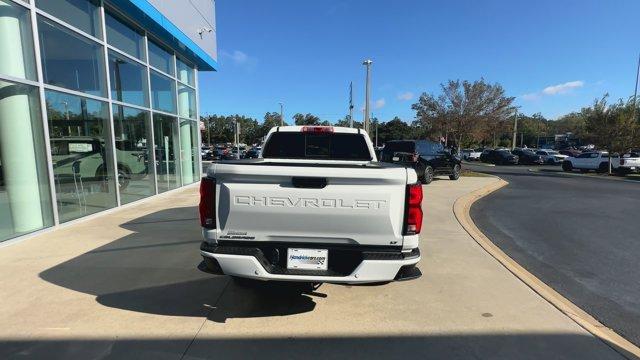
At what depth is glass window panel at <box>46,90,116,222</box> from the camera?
7.40m

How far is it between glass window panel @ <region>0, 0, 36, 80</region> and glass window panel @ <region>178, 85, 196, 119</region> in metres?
6.92

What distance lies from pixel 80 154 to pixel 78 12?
2.99 metres

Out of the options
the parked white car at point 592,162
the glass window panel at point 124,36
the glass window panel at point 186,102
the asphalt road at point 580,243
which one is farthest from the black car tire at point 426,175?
the parked white car at point 592,162

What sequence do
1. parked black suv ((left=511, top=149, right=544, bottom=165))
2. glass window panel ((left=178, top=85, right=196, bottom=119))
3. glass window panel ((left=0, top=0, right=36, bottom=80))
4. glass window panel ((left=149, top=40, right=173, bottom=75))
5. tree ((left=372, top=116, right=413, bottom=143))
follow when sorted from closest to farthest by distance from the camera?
glass window panel ((left=0, top=0, right=36, bottom=80))
glass window panel ((left=149, top=40, right=173, bottom=75))
glass window panel ((left=178, top=85, right=196, bottom=119))
parked black suv ((left=511, top=149, right=544, bottom=165))
tree ((left=372, top=116, right=413, bottom=143))

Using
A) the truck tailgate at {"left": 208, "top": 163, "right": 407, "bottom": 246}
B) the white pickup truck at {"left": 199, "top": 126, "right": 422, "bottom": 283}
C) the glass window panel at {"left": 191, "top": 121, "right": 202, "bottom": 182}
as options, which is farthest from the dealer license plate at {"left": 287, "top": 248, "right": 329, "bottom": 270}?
the glass window panel at {"left": 191, "top": 121, "right": 202, "bottom": 182}

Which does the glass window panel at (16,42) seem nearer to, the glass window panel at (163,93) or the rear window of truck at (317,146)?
the rear window of truck at (317,146)

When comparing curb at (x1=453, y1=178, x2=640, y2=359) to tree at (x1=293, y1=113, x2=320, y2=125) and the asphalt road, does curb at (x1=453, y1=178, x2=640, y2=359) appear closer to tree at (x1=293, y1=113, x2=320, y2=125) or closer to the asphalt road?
the asphalt road

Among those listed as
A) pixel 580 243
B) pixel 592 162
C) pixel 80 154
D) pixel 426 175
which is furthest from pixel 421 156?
pixel 592 162

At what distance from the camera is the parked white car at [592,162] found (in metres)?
24.4

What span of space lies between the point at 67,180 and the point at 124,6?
4420 mm

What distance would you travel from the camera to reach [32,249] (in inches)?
229

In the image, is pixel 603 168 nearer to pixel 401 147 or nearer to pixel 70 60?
pixel 401 147

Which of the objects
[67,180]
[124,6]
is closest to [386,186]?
[67,180]

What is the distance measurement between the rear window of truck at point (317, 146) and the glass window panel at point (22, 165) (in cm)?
437
